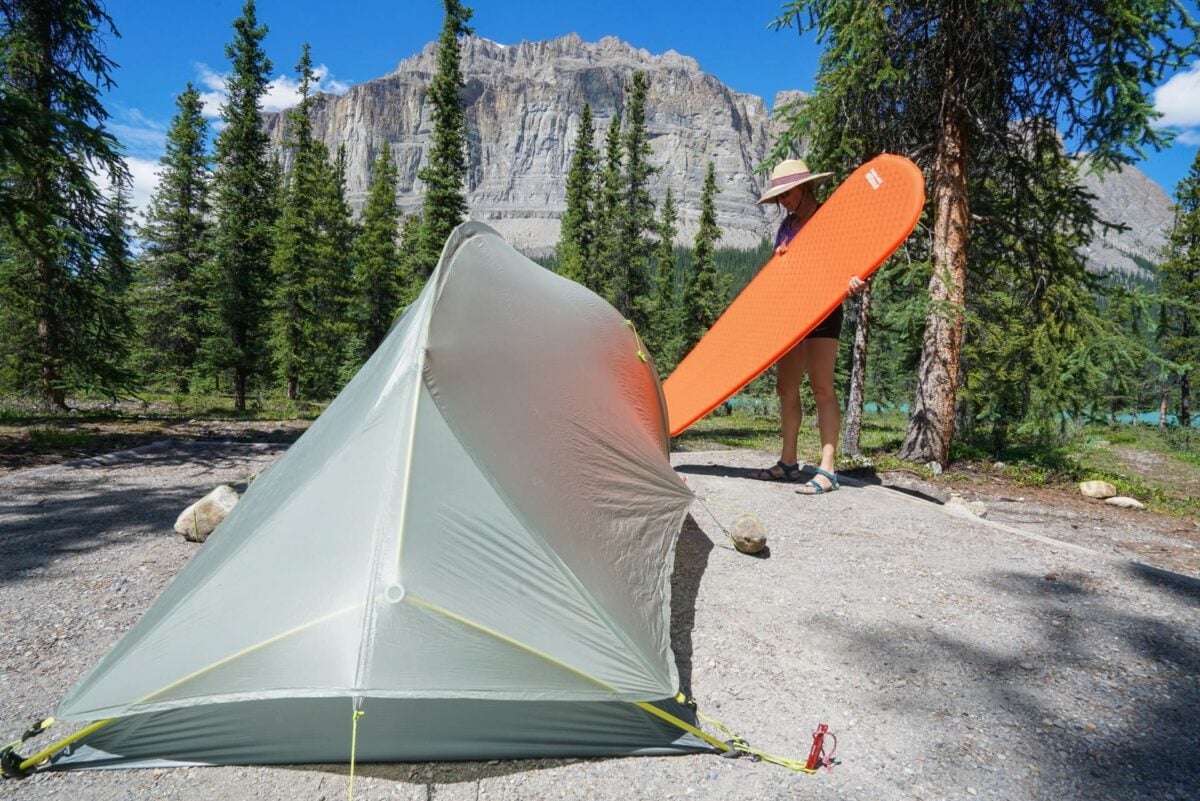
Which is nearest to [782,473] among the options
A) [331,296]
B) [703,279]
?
[331,296]

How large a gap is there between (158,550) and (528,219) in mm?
182316

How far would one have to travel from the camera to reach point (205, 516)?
4.93 m

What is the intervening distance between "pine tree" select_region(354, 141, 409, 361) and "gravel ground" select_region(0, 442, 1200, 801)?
23.5 m

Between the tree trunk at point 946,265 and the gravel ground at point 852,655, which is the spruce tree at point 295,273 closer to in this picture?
the gravel ground at point 852,655

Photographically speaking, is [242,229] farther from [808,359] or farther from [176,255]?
[808,359]

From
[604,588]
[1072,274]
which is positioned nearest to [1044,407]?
[1072,274]

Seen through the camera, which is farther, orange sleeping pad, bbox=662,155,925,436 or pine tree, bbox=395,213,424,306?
pine tree, bbox=395,213,424,306

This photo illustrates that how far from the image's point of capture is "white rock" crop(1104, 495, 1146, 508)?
722cm

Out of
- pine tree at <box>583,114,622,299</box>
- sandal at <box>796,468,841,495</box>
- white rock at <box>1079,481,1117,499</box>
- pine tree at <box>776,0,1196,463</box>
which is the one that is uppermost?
pine tree at <box>583,114,622,299</box>

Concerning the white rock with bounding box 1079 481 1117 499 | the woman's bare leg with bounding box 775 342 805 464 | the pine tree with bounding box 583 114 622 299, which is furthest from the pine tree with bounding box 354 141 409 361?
the white rock with bounding box 1079 481 1117 499

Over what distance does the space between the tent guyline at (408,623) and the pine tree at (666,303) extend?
2762 cm

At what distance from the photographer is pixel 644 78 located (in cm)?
2992

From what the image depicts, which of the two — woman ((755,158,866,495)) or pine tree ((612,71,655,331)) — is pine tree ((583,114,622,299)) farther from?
woman ((755,158,866,495))

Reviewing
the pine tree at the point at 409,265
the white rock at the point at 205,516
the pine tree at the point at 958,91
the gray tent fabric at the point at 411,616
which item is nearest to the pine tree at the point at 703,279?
the pine tree at the point at 409,265
